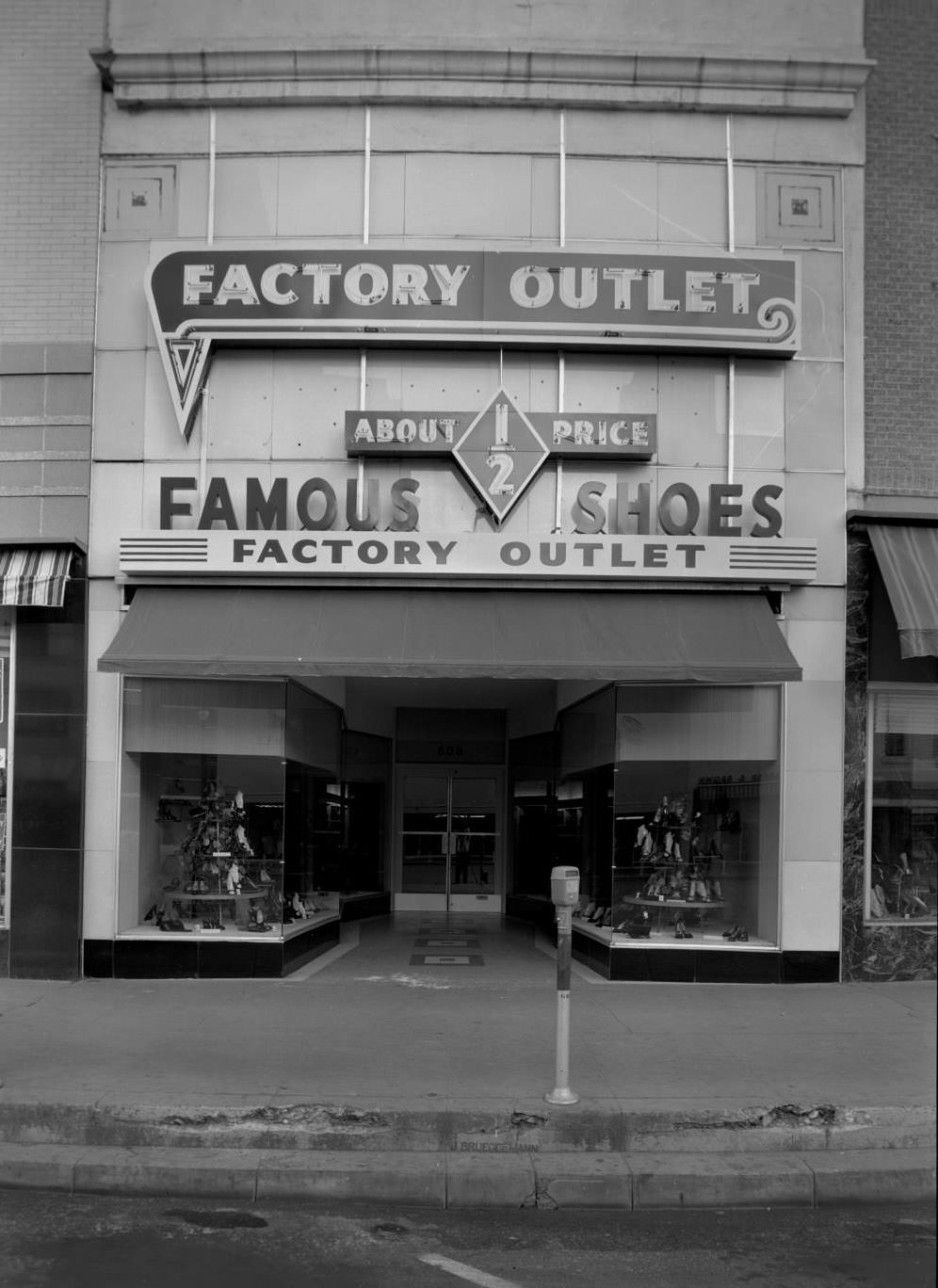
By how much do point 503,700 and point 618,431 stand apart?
5.87 m

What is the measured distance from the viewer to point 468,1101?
7.06 meters

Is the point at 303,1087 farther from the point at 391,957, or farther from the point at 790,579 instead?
the point at 790,579

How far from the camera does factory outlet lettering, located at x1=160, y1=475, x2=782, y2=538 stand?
37.0 ft

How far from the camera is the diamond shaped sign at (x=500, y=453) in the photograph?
11.2m

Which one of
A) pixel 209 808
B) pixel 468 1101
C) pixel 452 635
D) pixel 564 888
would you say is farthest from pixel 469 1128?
pixel 209 808

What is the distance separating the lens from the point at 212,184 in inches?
458

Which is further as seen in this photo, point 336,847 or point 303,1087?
point 336,847

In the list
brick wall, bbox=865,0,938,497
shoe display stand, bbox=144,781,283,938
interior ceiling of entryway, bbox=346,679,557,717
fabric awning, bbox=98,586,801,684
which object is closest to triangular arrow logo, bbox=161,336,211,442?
fabric awning, bbox=98,586,801,684

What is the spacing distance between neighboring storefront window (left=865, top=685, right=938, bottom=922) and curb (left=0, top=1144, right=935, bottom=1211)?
5.10 metres

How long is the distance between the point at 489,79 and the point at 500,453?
12.1 ft

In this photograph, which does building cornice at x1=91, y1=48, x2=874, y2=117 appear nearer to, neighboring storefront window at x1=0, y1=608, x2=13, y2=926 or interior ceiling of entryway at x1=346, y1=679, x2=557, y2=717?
neighboring storefront window at x1=0, y1=608, x2=13, y2=926

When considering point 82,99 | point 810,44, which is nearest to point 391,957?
point 82,99

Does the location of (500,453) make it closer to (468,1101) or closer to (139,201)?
(139,201)

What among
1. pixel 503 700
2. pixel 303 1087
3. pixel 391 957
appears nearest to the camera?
pixel 303 1087
